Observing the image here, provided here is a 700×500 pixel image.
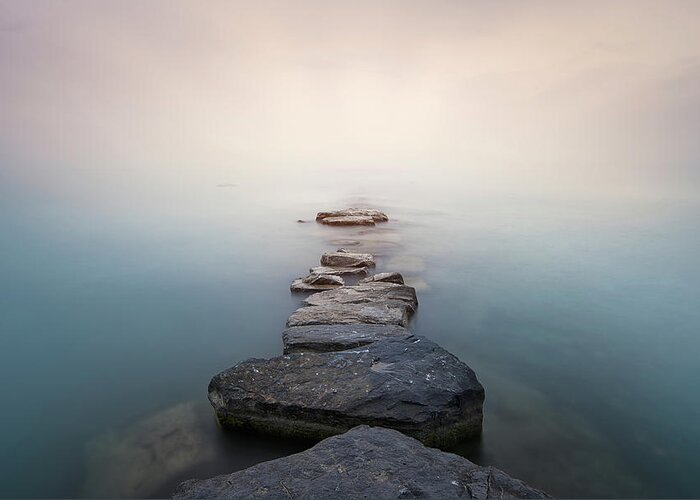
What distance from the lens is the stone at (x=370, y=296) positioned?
525cm

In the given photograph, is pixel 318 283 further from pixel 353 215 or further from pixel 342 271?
pixel 353 215

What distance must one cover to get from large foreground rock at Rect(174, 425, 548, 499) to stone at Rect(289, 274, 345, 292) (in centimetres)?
390

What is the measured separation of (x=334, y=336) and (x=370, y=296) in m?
1.33

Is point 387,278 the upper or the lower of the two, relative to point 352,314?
upper

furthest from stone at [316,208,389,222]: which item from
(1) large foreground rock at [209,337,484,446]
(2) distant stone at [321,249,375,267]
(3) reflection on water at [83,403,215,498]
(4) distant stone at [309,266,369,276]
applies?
(3) reflection on water at [83,403,215,498]

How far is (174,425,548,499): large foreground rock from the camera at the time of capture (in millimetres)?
2096

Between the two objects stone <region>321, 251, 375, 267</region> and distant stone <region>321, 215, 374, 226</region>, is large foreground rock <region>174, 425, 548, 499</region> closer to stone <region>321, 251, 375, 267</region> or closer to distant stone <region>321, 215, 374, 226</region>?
stone <region>321, 251, 375, 267</region>

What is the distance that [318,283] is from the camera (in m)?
6.45

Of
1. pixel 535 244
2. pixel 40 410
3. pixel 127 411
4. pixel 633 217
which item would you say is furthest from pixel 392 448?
pixel 633 217

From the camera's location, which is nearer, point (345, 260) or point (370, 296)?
point (370, 296)

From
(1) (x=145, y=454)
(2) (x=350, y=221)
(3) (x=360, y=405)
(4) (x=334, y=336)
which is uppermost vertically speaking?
(2) (x=350, y=221)

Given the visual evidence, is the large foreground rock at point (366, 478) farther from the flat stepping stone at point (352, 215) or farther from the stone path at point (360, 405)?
the flat stepping stone at point (352, 215)

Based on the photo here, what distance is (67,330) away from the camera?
5.29 m

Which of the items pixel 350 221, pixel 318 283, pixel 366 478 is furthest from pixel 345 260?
pixel 366 478
